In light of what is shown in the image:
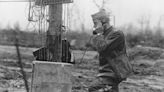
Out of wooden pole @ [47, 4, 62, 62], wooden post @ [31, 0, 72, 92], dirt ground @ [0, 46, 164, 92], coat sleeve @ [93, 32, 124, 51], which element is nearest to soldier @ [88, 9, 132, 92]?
coat sleeve @ [93, 32, 124, 51]

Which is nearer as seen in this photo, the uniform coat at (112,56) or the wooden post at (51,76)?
the uniform coat at (112,56)

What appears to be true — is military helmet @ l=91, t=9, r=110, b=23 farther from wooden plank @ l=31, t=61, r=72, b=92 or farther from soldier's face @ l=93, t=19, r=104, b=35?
wooden plank @ l=31, t=61, r=72, b=92

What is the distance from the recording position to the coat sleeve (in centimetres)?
425

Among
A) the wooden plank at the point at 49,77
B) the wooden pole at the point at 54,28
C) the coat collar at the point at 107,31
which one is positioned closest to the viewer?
the coat collar at the point at 107,31

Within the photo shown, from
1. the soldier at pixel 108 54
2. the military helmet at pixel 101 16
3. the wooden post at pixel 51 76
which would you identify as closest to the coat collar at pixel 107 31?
the soldier at pixel 108 54

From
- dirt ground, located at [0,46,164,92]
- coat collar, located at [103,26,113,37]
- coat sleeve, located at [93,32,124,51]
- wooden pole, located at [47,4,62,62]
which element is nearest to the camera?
coat sleeve, located at [93,32,124,51]

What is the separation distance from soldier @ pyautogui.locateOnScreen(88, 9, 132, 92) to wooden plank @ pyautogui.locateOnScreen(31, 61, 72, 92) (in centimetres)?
61

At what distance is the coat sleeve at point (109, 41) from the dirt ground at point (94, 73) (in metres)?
1.44

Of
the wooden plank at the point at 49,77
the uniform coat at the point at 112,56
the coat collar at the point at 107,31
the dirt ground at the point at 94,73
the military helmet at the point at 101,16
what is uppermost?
the military helmet at the point at 101,16

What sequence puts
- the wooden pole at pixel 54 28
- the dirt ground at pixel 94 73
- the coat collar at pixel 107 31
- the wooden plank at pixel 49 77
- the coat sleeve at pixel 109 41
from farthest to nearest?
the dirt ground at pixel 94 73 → the wooden pole at pixel 54 28 → the wooden plank at pixel 49 77 → the coat collar at pixel 107 31 → the coat sleeve at pixel 109 41

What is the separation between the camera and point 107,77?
4.31 metres

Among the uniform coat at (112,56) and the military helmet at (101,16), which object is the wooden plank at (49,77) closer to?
the uniform coat at (112,56)

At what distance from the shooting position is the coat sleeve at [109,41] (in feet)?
14.0

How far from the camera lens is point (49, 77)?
473 centimetres
